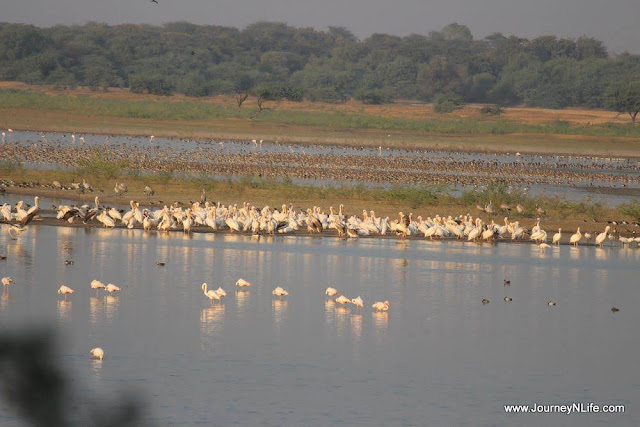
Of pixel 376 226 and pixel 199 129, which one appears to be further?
pixel 199 129

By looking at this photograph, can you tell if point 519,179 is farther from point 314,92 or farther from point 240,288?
point 314,92

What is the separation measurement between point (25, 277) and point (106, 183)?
1405cm

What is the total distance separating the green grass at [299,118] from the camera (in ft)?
214

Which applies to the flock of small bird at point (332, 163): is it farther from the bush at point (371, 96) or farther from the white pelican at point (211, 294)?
the bush at point (371, 96)

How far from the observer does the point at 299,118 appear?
221 feet

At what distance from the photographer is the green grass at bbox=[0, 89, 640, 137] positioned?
65250 mm

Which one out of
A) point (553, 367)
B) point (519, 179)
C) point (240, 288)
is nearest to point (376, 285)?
point (240, 288)

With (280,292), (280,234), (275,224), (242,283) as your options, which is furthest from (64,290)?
(280,234)

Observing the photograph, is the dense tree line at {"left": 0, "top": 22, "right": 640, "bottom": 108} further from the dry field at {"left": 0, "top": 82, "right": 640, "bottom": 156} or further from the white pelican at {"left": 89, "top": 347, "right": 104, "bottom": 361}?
the white pelican at {"left": 89, "top": 347, "right": 104, "bottom": 361}

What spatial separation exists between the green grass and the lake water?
4305 centimetres

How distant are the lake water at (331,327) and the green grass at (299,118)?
43.0 metres

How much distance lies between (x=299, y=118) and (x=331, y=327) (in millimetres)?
53156

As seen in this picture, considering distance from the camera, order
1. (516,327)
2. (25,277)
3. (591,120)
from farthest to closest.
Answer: (591,120) < (25,277) < (516,327)

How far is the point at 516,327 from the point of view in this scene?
1552cm
